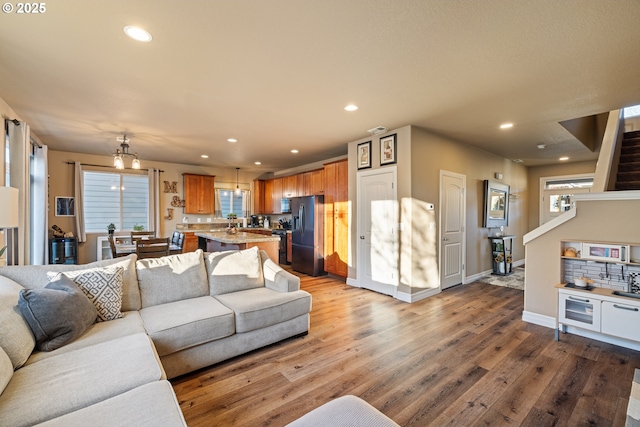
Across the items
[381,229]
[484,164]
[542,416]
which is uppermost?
[484,164]

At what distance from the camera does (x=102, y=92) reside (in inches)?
114

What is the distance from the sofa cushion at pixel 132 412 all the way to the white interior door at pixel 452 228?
4283 mm

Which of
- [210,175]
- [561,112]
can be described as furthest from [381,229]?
[210,175]

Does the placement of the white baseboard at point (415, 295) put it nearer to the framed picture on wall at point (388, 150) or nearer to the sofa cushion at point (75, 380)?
the framed picture on wall at point (388, 150)

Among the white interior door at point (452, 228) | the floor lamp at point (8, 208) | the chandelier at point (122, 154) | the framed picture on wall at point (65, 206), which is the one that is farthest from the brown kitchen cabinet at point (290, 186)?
the floor lamp at point (8, 208)

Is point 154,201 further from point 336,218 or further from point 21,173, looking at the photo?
point 336,218

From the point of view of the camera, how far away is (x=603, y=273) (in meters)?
2.97

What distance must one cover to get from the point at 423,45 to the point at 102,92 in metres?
3.24

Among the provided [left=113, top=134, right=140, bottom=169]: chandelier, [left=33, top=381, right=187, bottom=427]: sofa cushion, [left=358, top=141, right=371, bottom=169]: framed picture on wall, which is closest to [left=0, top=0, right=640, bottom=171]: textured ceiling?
[left=113, top=134, right=140, bottom=169]: chandelier

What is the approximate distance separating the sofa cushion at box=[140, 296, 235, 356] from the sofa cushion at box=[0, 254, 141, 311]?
6.4 inches

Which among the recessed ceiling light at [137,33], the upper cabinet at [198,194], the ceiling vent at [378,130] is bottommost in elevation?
the upper cabinet at [198,194]

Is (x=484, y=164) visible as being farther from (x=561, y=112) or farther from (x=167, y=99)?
(x=167, y=99)

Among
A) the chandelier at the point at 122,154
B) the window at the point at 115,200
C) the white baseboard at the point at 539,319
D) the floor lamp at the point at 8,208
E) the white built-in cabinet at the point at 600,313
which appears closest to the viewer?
the floor lamp at the point at 8,208

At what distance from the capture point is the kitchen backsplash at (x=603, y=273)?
111 inches
